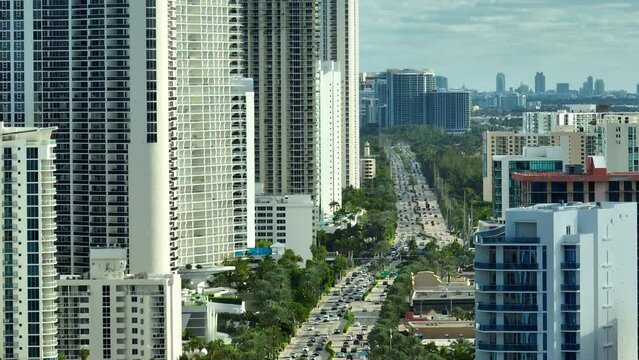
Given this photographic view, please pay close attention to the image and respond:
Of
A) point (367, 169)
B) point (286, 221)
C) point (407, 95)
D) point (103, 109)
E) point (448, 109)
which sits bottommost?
point (286, 221)

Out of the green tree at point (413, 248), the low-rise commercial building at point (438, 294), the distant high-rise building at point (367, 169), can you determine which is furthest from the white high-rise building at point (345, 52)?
the low-rise commercial building at point (438, 294)

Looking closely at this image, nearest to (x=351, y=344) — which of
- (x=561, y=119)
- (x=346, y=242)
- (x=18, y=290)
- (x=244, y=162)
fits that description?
(x=244, y=162)

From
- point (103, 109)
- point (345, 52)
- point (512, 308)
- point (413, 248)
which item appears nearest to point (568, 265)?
point (512, 308)

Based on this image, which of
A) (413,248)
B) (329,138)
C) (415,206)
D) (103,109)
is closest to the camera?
(103,109)

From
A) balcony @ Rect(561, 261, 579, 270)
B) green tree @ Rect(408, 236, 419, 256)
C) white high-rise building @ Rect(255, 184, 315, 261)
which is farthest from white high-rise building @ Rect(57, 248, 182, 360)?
green tree @ Rect(408, 236, 419, 256)

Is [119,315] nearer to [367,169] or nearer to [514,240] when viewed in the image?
[514,240]

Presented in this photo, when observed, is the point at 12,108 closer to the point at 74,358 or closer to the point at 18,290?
the point at 74,358

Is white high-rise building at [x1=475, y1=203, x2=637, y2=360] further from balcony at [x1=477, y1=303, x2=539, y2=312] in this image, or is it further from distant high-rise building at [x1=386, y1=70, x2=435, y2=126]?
distant high-rise building at [x1=386, y1=70, x2=435, y2=126]
